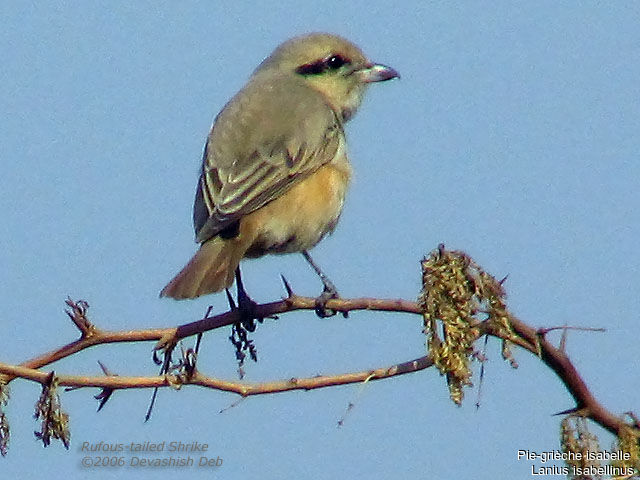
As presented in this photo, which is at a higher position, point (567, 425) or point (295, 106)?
point (295, 106)

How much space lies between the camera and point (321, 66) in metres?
6.04

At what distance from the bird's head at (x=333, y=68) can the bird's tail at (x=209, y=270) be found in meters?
1.66

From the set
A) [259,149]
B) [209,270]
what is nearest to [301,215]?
[259,149]

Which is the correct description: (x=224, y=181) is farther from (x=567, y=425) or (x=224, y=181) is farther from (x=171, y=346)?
(x=567, y=425)

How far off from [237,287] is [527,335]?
106 inches

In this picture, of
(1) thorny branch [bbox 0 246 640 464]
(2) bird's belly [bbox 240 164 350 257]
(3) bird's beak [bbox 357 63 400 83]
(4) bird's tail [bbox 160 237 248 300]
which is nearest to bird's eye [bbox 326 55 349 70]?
(3) bird's beak [bbox 357 63 400 83]

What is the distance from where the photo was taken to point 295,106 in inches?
213

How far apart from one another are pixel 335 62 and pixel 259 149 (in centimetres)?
130

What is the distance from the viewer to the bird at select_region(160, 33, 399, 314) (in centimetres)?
448

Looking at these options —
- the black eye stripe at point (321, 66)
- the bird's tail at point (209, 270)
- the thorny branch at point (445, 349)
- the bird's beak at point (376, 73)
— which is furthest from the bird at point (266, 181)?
the thorny branch at point (445, 349)

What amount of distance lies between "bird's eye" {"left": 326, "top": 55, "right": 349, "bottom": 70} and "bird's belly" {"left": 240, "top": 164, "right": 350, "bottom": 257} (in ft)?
3.43

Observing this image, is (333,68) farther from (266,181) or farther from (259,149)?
(266,181)

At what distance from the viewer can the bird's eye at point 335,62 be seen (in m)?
6.03

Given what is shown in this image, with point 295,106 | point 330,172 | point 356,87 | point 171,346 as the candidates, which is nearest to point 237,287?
point 330,172
